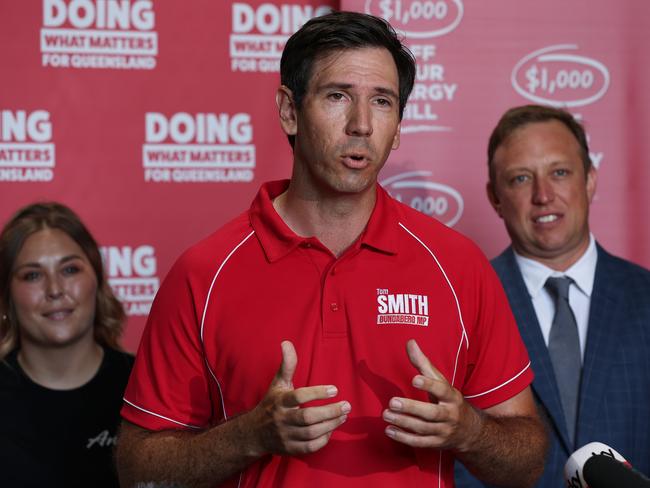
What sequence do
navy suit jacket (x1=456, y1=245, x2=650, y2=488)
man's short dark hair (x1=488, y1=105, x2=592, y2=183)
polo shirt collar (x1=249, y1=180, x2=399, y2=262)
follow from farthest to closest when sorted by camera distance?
1. man's short dark hair (x1=488, y1=105, x2=592, y2=183)
2. navy suit jacket (x1=456, y1=245, x2=650, y2=488)
3. polo shirt collar (x1=249, y1=180, x2=399, y2=262)

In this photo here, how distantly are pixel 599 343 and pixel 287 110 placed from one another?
1.16 meters

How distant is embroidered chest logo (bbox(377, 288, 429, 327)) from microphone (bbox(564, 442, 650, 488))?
471mm

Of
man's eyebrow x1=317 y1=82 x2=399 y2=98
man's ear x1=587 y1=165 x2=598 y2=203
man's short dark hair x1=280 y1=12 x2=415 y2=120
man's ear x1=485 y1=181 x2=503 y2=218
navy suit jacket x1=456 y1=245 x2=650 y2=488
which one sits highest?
man's short dark hair x1=280 y1=12 x2=415 y2=120

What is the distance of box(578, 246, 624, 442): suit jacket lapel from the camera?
101 inches

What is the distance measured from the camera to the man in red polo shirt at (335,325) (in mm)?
1774

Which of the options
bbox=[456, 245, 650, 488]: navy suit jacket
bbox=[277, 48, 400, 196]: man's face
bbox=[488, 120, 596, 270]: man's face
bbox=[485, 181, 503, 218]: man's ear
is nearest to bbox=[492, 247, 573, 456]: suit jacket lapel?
bbox=[456, 245, 650, 488]: navy suit jacket

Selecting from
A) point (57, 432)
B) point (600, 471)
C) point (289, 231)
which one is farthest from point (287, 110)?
point (57, 432)

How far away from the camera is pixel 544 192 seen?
2.85 metres

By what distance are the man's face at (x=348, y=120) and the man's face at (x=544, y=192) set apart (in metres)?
1.02

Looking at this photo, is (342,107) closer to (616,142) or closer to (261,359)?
(261,359)

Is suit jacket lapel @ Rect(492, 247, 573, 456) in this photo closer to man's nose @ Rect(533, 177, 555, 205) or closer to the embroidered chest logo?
man's nose @ Rect(533, 177, 555, 205)

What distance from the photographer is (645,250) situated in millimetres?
3688

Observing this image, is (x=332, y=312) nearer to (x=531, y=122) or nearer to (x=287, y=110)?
(x=287, y=110)

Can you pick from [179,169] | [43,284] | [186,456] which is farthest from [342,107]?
[179,169]
